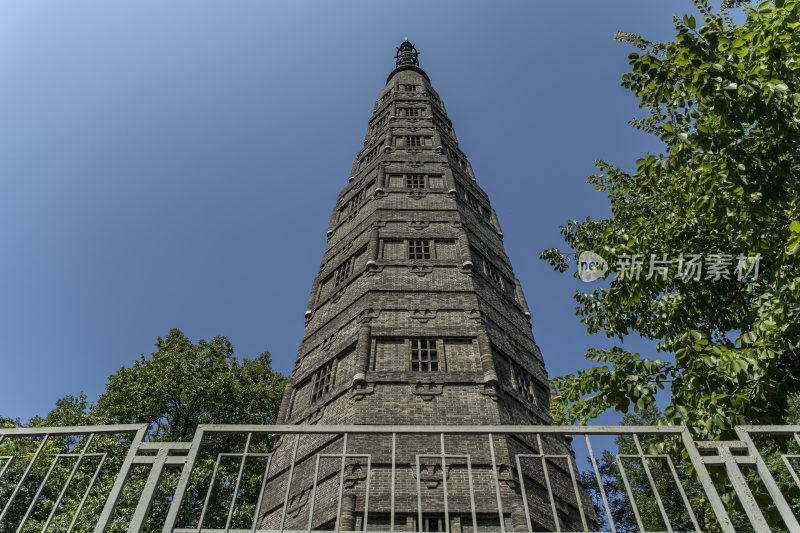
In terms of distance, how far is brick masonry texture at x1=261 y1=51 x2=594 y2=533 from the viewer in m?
9.50

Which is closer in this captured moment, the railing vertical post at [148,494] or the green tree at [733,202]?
the railing vertical post at [148,494]

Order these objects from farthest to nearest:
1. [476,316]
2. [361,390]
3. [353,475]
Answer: [476,316], [361,390], [353,475]

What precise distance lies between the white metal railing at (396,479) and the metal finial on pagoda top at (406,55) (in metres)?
28.1

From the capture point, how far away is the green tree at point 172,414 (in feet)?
50.1

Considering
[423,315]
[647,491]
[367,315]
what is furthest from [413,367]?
[647,491]

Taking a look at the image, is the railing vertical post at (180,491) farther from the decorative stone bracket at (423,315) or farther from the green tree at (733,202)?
the decorative stone bracket at (423,315)

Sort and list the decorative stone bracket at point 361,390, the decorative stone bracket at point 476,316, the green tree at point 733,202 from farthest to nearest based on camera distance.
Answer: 1. the decorative stone bracket at point 476,316
2. the decorative stone bracket at point 361,390
3. the green tree at point 733,202

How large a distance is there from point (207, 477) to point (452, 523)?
32.2ft

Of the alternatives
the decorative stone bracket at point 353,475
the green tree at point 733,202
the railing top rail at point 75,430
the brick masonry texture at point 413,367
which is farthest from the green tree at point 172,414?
the green tree at point 733,202

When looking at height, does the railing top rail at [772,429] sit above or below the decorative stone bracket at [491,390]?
below

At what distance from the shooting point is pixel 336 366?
1323cm

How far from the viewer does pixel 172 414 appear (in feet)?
64.0

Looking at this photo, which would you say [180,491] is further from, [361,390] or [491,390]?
[491,390]

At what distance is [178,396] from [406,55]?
94.3 ft
